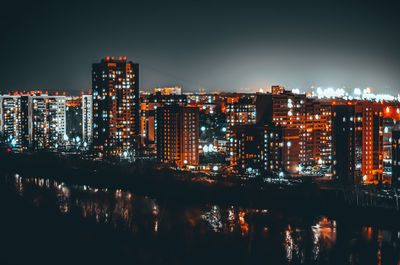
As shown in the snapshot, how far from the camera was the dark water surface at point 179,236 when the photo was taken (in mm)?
7973

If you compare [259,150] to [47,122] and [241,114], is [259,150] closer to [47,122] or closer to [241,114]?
[241,114]

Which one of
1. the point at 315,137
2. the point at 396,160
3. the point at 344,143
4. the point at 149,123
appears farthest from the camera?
the point at 149,123

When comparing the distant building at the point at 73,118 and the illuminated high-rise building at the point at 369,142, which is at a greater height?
the distant building at the point at 73,118

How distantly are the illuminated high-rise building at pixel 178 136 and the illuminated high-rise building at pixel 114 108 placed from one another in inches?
86.9

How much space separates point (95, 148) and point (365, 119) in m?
9.93

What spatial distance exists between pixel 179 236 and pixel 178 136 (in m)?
7.35

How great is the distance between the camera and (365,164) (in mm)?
12383

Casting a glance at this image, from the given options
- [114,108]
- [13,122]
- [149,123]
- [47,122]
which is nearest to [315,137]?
[114,108]

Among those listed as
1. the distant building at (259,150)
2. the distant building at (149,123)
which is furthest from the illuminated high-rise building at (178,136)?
the distant building at (149,123)

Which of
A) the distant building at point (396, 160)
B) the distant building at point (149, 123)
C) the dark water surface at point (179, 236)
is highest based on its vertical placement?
the distant building at point (149, 123)

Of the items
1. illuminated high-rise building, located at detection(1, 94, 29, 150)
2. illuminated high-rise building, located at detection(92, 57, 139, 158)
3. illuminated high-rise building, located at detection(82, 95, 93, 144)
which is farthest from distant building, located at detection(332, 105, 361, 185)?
illuminated high-rise building, located at detection(1, 94, 29, 150)

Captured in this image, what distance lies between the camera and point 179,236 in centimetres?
902

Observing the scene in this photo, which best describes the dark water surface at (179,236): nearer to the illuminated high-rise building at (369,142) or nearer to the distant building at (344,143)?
the distant building at (344,143)

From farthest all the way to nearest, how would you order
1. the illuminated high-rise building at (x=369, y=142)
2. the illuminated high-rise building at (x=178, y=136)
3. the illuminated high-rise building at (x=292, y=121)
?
1. the illuminated high-rise building at (x=178, y=136)
2. the illuminated high-rise building at (x=292, y=121)
3. the illuminated high-rise building at (x=369, y=142)
